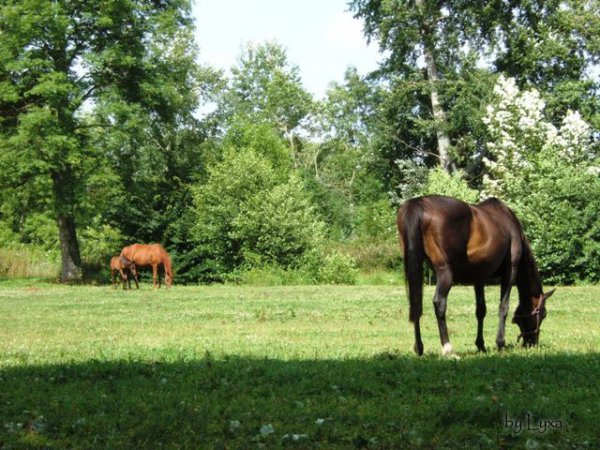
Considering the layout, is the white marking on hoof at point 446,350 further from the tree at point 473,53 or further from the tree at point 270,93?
the tree at point 270,93

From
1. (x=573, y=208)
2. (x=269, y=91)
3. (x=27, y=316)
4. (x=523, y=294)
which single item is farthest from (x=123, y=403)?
(x=269, y=91)

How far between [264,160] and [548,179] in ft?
56.8

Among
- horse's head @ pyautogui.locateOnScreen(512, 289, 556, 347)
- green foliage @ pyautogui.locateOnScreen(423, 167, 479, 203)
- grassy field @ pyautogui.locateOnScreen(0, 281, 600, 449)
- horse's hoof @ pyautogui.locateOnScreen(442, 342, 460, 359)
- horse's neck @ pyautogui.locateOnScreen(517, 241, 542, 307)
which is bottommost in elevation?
grassy field @ pyautogui.locateOnScreen(0, 281, 600, 449)

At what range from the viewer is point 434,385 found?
25.1 feet

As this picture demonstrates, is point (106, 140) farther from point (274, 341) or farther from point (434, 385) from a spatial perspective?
point (434, 385)

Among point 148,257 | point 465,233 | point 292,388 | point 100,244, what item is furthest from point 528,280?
point 100,244

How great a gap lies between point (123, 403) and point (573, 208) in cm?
2763

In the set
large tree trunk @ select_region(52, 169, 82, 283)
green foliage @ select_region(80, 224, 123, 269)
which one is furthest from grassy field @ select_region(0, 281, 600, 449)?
green foliage @ select_region(80, 224, 123, 269)

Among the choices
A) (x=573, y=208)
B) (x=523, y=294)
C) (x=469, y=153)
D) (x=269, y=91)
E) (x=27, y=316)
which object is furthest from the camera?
(x=269, y=91)

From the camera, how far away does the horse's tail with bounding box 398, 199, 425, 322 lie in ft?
32.8

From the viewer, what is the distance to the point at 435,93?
4406 cm

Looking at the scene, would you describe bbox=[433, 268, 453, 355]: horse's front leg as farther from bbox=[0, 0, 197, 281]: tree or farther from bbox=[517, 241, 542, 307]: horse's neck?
bbox=[0, 0, 197, 281]: tree

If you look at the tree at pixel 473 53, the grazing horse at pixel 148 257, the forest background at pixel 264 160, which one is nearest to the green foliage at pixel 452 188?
the forest background at pixel 264 160

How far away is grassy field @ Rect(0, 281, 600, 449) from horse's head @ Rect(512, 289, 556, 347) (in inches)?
14.6
